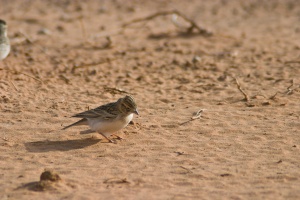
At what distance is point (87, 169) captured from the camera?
25.5 feet

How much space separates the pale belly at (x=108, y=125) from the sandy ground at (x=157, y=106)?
0.23 meters

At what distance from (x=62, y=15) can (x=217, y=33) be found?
18.0 feet

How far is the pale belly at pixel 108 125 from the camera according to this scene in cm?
855

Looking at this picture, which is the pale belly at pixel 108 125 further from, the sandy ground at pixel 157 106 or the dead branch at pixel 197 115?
the dead branch at pixel 197 115

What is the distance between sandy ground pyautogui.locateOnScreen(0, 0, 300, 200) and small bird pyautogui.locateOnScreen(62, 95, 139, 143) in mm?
268

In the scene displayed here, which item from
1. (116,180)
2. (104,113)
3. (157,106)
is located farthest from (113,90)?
(116,180)

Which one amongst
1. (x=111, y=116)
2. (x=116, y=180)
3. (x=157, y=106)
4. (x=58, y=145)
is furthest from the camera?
(x=157, y=106)

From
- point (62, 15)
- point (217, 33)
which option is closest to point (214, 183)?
point (217, 33)

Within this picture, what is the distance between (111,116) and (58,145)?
0.87 metres

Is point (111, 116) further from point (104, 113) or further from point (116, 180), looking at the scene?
point (116, 180)

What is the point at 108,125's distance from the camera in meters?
8.55

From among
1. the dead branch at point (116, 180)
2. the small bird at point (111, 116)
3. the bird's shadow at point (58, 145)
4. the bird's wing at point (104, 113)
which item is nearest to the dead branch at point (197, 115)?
the small bird at point (111, 116)

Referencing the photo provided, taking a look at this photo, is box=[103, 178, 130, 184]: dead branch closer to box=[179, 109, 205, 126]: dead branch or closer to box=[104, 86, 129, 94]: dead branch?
box=[179, 109, 205, 126]: dead branch

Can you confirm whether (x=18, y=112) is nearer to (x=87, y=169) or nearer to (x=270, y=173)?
(x=87, y=169)
